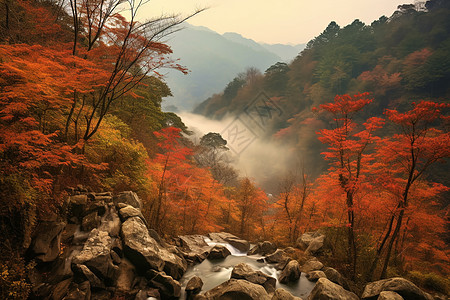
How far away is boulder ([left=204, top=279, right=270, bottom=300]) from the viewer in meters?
6.60

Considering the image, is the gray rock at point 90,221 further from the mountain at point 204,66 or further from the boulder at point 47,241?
the mountain at point 204,66

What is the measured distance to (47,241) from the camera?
17.9 feet

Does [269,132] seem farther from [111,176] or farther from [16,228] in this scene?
[16,228]

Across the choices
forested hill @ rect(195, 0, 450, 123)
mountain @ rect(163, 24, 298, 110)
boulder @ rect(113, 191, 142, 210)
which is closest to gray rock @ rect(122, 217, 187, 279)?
boulder @ rect(113, 191, 142, 210)

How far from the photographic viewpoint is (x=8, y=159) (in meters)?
5.23

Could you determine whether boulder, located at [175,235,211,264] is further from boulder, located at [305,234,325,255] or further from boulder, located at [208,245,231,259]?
boulder, located at [305,234,325,255]

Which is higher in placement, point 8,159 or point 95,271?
point 8,159

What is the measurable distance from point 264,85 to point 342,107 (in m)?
51.2

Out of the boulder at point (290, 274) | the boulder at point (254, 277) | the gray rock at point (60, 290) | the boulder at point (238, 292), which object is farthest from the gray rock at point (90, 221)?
the boulder at point (290, 274)

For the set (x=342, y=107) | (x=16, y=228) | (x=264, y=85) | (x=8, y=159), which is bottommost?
(x=16, y=228)

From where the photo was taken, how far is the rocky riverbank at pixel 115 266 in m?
5.30

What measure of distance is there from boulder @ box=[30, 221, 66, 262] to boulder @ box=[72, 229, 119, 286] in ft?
1.86

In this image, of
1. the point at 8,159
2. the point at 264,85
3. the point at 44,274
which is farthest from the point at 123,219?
the point at 264,85

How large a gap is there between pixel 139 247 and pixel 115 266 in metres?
0.94
